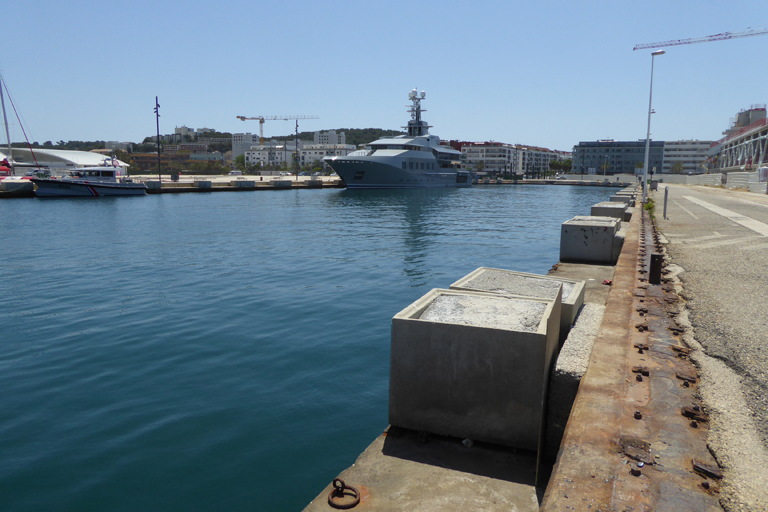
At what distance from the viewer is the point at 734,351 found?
4.11m

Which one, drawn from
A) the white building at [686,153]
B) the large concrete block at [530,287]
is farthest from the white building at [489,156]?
the large concrete block at [530,287]

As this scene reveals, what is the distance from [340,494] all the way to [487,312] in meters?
1.84

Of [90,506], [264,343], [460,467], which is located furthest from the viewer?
[264,343]

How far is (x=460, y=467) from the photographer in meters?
3.44

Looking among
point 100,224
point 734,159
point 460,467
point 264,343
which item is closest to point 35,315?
point 264,343

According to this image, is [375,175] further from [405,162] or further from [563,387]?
[563,387]

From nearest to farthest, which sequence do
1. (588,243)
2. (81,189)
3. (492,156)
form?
(588,243)
(81,189)
(492,156)

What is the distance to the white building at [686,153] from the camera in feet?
499

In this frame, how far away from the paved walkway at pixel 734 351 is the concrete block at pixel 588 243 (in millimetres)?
1229

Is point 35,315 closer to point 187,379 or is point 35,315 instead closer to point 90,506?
point 187,379

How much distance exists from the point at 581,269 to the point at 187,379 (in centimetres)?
724

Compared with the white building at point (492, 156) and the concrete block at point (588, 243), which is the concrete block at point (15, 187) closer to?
the concrete block at point (588, 243)

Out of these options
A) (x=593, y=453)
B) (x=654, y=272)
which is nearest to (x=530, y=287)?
(x=654, y=272)

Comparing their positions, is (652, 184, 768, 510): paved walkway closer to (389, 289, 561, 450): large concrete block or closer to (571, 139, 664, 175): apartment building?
(389, 289, 561, 450): large concrete block
